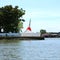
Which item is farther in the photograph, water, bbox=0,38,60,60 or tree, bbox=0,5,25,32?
tree, bbox=0,5,25,32

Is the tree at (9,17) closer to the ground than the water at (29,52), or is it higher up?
higher up

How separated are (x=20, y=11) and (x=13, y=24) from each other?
17.2ft

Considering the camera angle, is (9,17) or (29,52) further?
(9,17)

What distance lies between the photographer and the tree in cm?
11206

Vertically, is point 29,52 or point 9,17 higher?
point 9,17

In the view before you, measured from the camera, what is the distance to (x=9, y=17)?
112000 mm

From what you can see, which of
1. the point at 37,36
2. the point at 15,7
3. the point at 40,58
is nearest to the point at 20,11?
the point at 15,7

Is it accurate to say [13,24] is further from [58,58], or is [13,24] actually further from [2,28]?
[58,58]

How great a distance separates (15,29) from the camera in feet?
382

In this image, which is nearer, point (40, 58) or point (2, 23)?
point (40, 58)

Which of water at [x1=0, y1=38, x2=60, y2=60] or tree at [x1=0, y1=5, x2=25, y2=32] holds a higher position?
tree at [x1=0, y1=5, x2=25, y2=32]

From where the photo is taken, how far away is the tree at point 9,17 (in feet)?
368

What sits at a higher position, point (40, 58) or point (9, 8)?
point (9, 8)

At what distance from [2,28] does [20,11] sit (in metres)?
8.17
